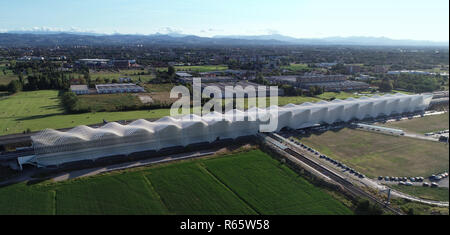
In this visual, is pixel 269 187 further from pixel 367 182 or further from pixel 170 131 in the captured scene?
pixel 170 131

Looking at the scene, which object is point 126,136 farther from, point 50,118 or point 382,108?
point 382,108

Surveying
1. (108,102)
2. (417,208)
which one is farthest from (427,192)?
(108,102)

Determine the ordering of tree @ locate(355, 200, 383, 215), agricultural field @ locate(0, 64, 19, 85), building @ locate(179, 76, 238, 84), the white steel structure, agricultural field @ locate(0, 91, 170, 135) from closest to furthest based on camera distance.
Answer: tree @ locate(355, 200, 383, 215), the white steel structure, agricultural field @ locate(0, 91, 170, 135), agricultural field @ locate(0, 64, 19, 85), building @ locate(179, 76, 238, 84)

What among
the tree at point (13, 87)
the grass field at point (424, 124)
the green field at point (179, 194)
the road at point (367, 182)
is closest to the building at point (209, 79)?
the tree at point (13, 87)

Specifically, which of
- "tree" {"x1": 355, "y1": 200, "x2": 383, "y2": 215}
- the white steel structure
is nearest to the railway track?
"tree" {"x1": 355, "y1": 200, "x2": 383, "y2": 215}

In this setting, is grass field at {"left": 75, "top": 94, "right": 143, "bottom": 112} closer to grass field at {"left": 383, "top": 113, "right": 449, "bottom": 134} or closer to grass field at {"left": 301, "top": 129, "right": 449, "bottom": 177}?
grass field at {"left": 301, "top": 129, "right": 449, "bottom": 177}
